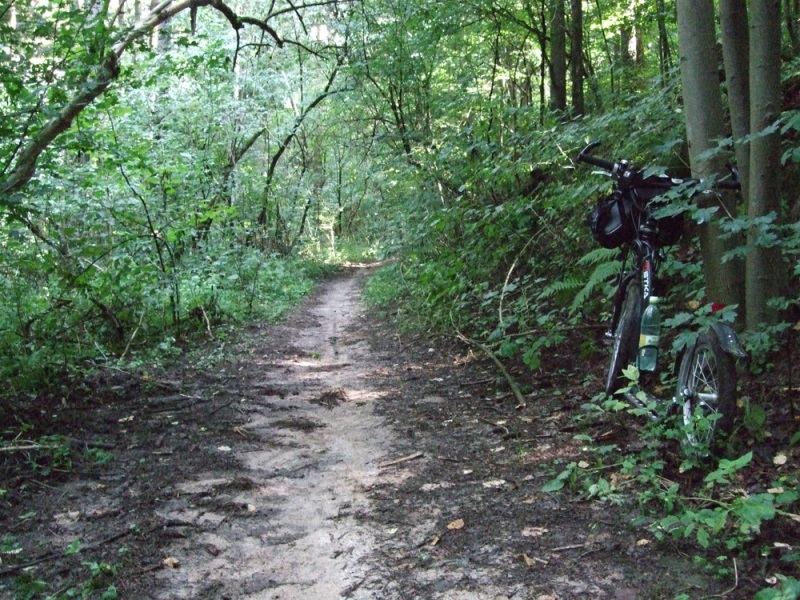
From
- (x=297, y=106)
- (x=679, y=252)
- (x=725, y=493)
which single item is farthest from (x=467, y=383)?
(x=297, y=106)

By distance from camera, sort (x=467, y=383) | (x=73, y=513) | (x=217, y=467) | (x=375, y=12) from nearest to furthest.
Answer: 1. (x=73, y=513)
2. (x=217, y=467)
3. (x=467, y=383)
4. (x=375, y=12)

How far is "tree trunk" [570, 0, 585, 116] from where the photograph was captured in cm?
912

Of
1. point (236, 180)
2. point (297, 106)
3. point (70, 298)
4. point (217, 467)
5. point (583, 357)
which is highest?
point (297, 106)

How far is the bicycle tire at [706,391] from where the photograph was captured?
316 centimetres

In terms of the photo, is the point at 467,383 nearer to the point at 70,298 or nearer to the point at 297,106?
the point at 70,298

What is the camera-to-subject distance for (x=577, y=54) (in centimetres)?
936

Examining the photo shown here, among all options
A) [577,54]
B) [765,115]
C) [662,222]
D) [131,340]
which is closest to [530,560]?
[662,222]

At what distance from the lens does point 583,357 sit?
578 cm

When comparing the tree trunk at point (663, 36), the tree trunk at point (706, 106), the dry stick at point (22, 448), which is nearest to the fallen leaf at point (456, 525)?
the tree trunk at point (706, 106)

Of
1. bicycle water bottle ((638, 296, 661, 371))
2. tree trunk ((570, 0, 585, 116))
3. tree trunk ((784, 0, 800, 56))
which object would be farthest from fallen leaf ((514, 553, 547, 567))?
tree trunk ((570, 0, 585, 116))

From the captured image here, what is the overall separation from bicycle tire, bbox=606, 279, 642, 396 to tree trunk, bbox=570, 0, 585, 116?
18.1ft

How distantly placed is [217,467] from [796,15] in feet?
24.0

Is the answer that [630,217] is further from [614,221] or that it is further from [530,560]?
[530,560]

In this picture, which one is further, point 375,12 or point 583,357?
point 375,12
